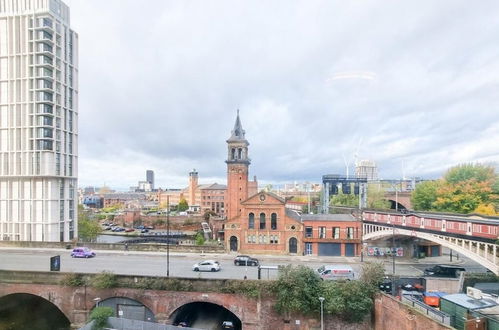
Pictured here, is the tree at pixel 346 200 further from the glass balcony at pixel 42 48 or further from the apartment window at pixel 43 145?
the glass balcony at pixel 42 48

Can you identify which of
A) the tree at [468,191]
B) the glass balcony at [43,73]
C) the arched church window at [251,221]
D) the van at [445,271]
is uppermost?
the glass balcony at [43,73]

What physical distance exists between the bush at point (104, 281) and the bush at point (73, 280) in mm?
1126

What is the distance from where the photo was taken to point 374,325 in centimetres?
2211

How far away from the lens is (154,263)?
3134 cm

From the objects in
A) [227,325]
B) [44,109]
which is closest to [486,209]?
[227,325]

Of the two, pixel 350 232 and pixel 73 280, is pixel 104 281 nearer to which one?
pixel 73 280

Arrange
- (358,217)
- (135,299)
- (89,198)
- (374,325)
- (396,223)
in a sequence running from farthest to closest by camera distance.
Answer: (89,198), (358,217), (396,223), (135,299), (374,325)

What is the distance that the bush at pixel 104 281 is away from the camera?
23.5 metres

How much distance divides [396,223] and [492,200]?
2101 cm

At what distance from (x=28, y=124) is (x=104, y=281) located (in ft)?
120

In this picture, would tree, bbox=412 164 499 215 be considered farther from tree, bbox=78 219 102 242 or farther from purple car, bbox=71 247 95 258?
tree, bbox=78 219 102 242

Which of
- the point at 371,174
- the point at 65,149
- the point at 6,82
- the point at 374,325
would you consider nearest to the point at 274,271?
the point at 374,325

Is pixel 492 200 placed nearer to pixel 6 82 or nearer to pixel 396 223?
pixel 396 223

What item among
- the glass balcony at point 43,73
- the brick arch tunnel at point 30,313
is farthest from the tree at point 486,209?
the glass balcony at point 43,73
